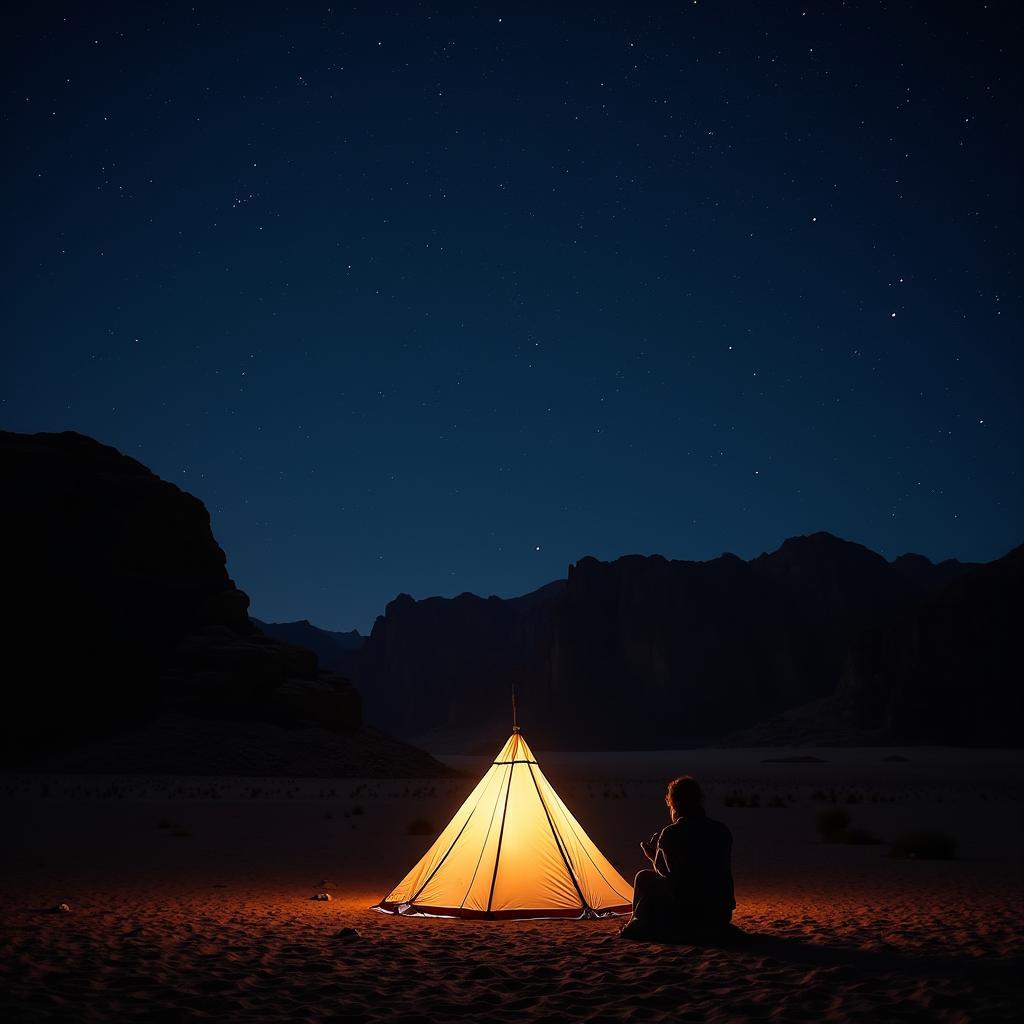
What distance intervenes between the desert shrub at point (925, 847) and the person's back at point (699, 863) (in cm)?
1205

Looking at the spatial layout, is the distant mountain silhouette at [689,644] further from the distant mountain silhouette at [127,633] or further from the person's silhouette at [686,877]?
the person's silhouette at [686,877]

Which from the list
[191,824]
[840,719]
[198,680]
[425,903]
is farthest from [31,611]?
[840,719]

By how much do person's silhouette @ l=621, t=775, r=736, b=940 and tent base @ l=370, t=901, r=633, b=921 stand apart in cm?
208

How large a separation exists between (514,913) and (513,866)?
1.71 ft

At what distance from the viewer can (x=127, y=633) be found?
233 feet

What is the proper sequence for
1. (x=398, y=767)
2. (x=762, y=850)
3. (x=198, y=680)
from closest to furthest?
(x=762, y=850) → (x=398, y=767) → (x=198, y=680)

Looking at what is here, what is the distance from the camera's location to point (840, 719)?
136375mm

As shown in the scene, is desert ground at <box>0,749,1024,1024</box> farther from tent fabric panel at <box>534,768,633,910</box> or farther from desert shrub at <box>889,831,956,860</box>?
tent fabric panel at <box>534,768,633,910</box>

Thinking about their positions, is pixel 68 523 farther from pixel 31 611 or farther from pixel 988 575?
pixel 988 575

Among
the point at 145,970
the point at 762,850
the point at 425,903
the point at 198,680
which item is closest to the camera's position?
the point at 145,970

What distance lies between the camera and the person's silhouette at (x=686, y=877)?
9156mm

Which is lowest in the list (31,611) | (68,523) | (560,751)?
(560,751)

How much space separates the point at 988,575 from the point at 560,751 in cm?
7311

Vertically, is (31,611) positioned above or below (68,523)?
below
